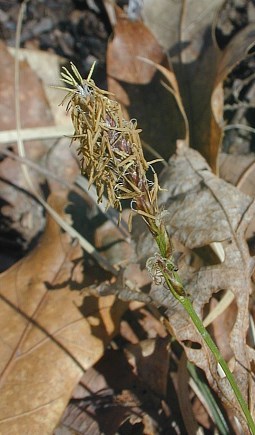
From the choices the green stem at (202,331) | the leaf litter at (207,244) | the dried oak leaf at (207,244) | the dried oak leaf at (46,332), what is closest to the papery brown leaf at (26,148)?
the dried oak leaf at (46,332)

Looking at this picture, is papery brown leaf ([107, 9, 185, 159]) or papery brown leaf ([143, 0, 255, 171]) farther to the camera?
papery brown leaf ([107, 9, 185, 159])

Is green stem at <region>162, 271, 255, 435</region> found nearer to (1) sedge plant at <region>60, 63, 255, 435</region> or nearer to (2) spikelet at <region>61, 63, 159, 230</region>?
(1) sedge plant at <region>60, 63, 255, 435</region>

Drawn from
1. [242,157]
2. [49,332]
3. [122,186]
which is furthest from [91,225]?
[122,186]

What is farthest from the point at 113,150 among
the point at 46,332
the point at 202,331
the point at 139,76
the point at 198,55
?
the point at 198,55

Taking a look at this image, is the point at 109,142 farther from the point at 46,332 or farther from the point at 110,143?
the point at 46,332

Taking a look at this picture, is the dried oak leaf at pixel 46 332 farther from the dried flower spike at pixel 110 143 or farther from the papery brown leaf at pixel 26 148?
the dried flower spike at pixel 110 143

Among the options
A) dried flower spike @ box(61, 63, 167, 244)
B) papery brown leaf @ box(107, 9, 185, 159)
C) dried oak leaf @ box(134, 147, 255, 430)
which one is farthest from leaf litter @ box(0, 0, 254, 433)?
dried flower spike @ box(61, 63, 167, 244)
